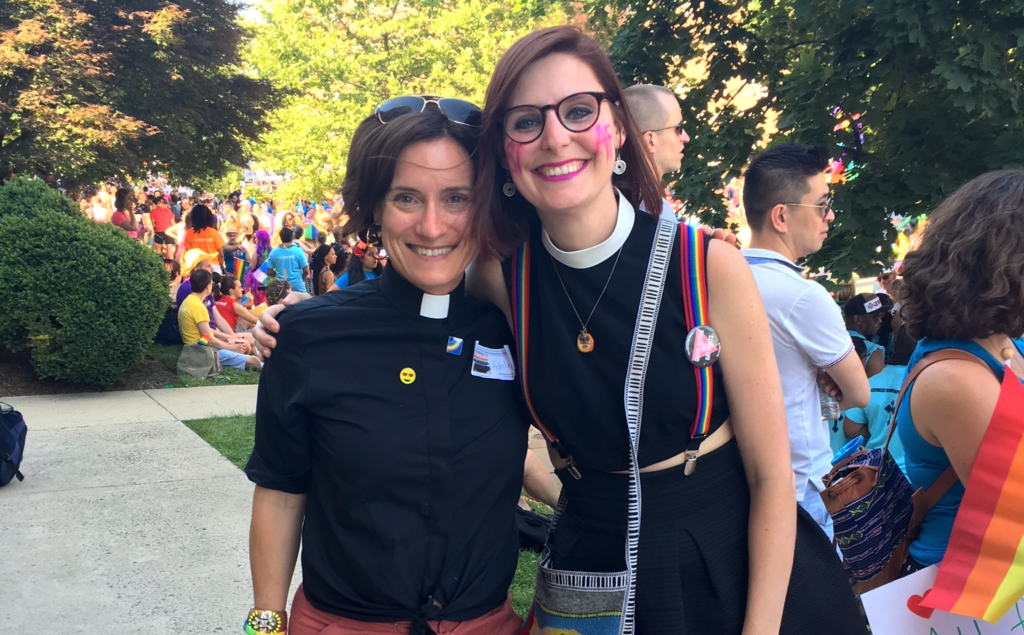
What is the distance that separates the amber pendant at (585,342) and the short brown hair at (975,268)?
1.09m

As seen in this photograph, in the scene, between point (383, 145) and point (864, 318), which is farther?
point (864, 318)

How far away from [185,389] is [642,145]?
8340 millimetres

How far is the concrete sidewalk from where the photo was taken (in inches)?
159

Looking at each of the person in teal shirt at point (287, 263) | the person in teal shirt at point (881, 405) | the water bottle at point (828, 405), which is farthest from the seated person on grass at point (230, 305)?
the water bottle at point (828, 405)

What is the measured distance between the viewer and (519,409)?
6.39ft

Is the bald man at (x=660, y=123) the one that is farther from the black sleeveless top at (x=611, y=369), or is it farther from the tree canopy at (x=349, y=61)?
the tree canopy at (x=349, y=61)

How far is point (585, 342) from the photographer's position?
1.74m

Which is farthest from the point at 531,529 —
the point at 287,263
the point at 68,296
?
the point at 287,263

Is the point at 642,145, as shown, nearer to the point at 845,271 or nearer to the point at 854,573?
the point at 854,573

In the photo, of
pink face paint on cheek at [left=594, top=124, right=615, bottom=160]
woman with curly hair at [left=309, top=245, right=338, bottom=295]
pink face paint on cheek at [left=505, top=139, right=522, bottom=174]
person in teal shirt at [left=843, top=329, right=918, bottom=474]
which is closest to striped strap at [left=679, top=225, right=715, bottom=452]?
pink face paint on cheek at [left=594, top=124, right=615, bottom=160]

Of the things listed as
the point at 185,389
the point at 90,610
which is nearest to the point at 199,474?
the point at 90,610

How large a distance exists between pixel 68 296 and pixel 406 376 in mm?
7513

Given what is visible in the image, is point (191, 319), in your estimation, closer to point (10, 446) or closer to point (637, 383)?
point (10, 446)

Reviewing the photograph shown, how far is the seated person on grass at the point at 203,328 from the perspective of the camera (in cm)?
998
